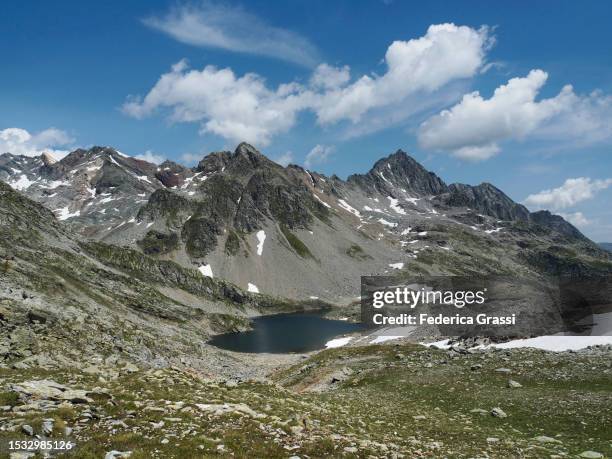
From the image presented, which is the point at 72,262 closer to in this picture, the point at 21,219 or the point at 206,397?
the point at 21,219

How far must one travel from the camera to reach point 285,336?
161 metres

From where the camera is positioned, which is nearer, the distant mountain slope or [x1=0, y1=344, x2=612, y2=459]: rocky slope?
[x1=0, y1=344, x2=612, y2=459]: rocky slope

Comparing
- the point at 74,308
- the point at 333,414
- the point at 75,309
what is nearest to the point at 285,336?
the point at 74,308

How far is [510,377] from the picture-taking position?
115ft

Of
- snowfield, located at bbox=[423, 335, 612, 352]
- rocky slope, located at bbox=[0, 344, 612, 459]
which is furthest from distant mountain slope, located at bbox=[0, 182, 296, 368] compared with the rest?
snowfield, located at bbox=[423, 335, 612, 352]

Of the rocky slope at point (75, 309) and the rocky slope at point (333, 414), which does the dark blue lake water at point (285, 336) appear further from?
the rocky slope at point (333, 414)

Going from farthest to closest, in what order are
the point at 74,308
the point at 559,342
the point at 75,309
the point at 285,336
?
the point at 285,336
the point at 74,308
the point at 75,309
the point at 559,342

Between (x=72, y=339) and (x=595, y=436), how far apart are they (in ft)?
161

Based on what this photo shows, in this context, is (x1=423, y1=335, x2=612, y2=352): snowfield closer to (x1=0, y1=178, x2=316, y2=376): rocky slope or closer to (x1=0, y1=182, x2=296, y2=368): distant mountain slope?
(x1=0, y1=178, x2=316, y2=376): rocky slope

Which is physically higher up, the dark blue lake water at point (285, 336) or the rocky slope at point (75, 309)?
the rocky slope at point (75, 309)

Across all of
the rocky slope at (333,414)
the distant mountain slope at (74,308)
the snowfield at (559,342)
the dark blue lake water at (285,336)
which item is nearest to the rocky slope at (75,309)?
the distant mountain slope at (74,308)

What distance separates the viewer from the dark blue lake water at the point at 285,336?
451 feet

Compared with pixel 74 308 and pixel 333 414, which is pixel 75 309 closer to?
pixel 74 308

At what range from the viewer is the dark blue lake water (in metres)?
137
